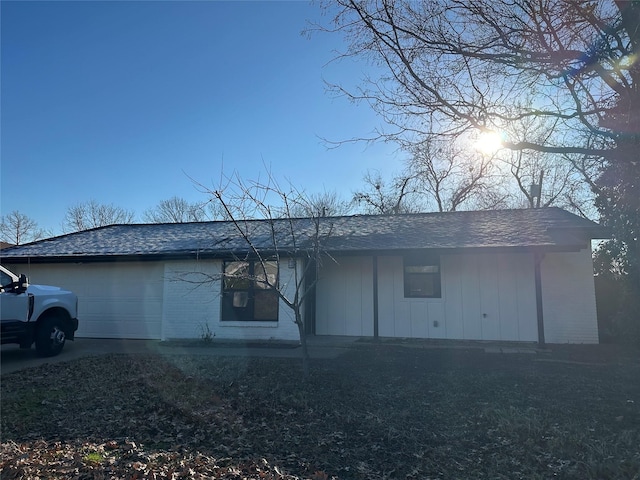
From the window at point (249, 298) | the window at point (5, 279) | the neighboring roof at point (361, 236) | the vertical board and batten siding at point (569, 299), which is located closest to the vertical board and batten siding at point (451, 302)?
the vertical board and batten siding at point (569, 299)

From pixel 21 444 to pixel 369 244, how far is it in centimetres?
866

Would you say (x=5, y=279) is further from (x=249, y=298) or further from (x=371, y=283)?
(x=371, y=283)

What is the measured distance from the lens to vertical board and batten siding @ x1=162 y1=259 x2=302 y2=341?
1178 centimetres

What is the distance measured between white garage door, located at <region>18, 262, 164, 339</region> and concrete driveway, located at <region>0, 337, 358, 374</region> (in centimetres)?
77

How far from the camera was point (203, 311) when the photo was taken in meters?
12.2

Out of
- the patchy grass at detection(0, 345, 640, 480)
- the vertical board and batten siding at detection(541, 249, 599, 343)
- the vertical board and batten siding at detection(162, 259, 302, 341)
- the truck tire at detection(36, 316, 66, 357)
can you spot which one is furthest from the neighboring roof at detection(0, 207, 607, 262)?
the patchy grass at detection(0, 345, 640, 480)

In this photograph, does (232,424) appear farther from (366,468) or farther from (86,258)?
(86,258)

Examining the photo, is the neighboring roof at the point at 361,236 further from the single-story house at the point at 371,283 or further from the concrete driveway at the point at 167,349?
the concrete driveway at the point at 167,349

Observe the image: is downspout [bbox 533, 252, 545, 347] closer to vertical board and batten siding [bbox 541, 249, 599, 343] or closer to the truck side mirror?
vertical board and batten siding [bbox 541, 249, 599, 343]

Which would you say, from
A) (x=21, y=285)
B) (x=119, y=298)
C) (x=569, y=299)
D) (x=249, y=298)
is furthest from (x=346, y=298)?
(x=21, y=285)

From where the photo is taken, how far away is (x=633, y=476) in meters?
3.69

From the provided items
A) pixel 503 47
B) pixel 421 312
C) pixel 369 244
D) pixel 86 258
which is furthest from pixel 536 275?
pixel 86 258

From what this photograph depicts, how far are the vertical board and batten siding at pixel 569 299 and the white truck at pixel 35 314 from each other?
1124 centimetres

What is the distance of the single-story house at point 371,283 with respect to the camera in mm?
11180
